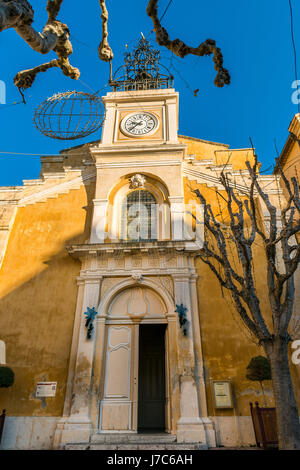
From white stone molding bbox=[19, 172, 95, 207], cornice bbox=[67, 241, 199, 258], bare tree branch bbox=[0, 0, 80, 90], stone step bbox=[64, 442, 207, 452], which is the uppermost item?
white stone molding bbox=[19, 172, 95, 207]

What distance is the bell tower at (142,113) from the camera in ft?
43.5

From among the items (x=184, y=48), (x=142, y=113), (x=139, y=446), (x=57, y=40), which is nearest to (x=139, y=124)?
(x=142, y=113)

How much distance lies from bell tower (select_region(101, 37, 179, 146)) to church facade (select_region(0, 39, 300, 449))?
7cm

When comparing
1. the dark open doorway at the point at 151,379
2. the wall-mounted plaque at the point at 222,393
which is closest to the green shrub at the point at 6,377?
the dark open doorway at the point at 151,379

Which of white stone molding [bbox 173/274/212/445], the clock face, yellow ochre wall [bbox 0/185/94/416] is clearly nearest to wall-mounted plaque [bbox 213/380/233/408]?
white stone molding [bbox 173/274/212/445]

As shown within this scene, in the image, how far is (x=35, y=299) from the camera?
Result: 10281 mm

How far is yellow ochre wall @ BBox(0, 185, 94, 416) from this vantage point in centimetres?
912

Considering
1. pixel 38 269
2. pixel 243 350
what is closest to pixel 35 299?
pixel 38 269

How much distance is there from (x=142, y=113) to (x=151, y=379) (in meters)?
10.4

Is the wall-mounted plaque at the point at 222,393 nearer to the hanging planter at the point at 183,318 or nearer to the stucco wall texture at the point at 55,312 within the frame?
the stucco wall texture at the point at 55,312

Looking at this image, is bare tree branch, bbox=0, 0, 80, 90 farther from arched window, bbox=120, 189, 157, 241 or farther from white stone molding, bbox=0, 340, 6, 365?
white stone molding, bbox=0, 340, 6, 365
